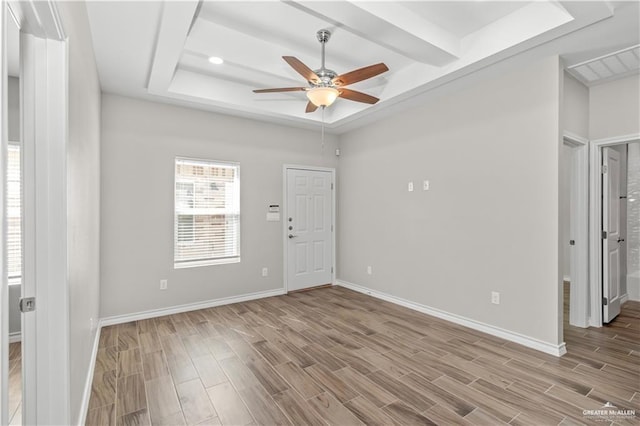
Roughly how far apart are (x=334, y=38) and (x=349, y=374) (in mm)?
3120

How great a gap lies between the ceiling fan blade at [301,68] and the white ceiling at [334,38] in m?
0.35

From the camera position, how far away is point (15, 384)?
1333 mm

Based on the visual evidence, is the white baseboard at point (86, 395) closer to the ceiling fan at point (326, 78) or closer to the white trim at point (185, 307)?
the white trim at point (185, 307)

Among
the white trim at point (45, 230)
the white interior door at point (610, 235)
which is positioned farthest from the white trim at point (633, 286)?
the white trim at point (45, 230)

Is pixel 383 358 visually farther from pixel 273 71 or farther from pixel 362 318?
pixel 273 71

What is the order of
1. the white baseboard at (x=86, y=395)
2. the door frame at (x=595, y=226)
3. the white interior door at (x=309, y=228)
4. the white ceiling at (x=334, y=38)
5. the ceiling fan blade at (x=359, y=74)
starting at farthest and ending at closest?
the white interior door at (x=309, y=228), the door frame at (x=595, y=226), the ceiling fan blade at (x=359, y=74), the white ceiling at (x=334, y=38), the white baseboard at (x=86, y=395)

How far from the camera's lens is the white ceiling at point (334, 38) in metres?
2.43

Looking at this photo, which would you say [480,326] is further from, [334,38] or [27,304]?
[27,304]

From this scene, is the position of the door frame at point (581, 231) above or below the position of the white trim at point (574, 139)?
below

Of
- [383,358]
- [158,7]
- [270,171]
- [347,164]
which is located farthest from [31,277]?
[347,164]

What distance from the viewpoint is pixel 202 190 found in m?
4.47

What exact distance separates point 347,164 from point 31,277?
4.70 meters

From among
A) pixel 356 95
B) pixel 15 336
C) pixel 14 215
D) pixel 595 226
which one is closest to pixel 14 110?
pixel 14 215

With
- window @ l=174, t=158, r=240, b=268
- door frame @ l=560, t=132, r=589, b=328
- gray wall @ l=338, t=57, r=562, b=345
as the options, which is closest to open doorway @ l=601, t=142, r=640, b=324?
door frame @ l=560, t=132, r=589, b=328
